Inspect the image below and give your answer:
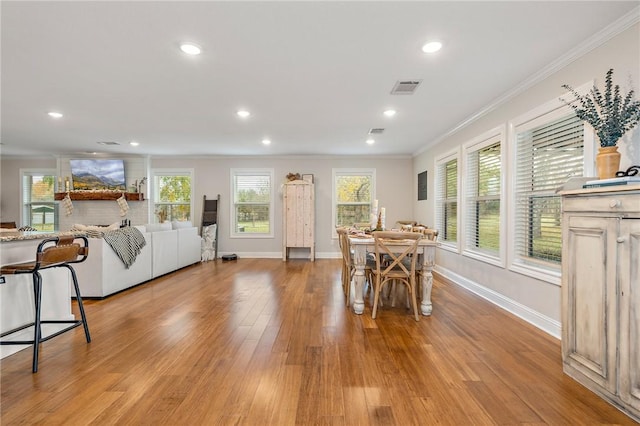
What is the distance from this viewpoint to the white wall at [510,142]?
2.23 m

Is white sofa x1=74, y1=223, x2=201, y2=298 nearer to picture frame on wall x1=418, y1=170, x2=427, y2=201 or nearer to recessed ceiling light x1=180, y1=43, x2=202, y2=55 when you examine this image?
recessed ceiling light x1=180, y1=43, x2=202, y2=55

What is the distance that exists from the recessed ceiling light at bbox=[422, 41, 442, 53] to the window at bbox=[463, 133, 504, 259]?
1743 millimetres

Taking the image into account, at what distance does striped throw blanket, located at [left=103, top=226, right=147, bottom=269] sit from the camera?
4.10 metres

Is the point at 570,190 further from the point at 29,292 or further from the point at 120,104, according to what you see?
the point at 120,104

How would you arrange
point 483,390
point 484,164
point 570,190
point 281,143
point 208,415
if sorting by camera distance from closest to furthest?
point 208,415 < point 483,390 < point 570,190 < point 484,164 < point 281,143

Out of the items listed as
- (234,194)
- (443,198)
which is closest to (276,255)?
(234,194)

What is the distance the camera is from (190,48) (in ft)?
8.42

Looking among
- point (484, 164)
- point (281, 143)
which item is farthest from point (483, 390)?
point (281, 143)

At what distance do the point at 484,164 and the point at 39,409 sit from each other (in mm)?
4909

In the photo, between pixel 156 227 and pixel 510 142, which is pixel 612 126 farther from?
pixel 156 227

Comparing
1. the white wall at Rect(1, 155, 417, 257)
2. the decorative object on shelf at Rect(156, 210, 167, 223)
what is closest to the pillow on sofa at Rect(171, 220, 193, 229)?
the white wall at Rect(1, 155, 417, 257)

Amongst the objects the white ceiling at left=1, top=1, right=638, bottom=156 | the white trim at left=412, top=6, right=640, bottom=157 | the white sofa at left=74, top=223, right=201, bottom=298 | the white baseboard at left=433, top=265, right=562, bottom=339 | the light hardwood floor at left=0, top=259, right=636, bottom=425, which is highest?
the white ceiling at left=1, top=1, right=638, bottom=156

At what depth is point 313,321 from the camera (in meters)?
3.11

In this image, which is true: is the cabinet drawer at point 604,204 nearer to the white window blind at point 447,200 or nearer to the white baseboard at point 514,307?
the white baseboard at point 514,307
